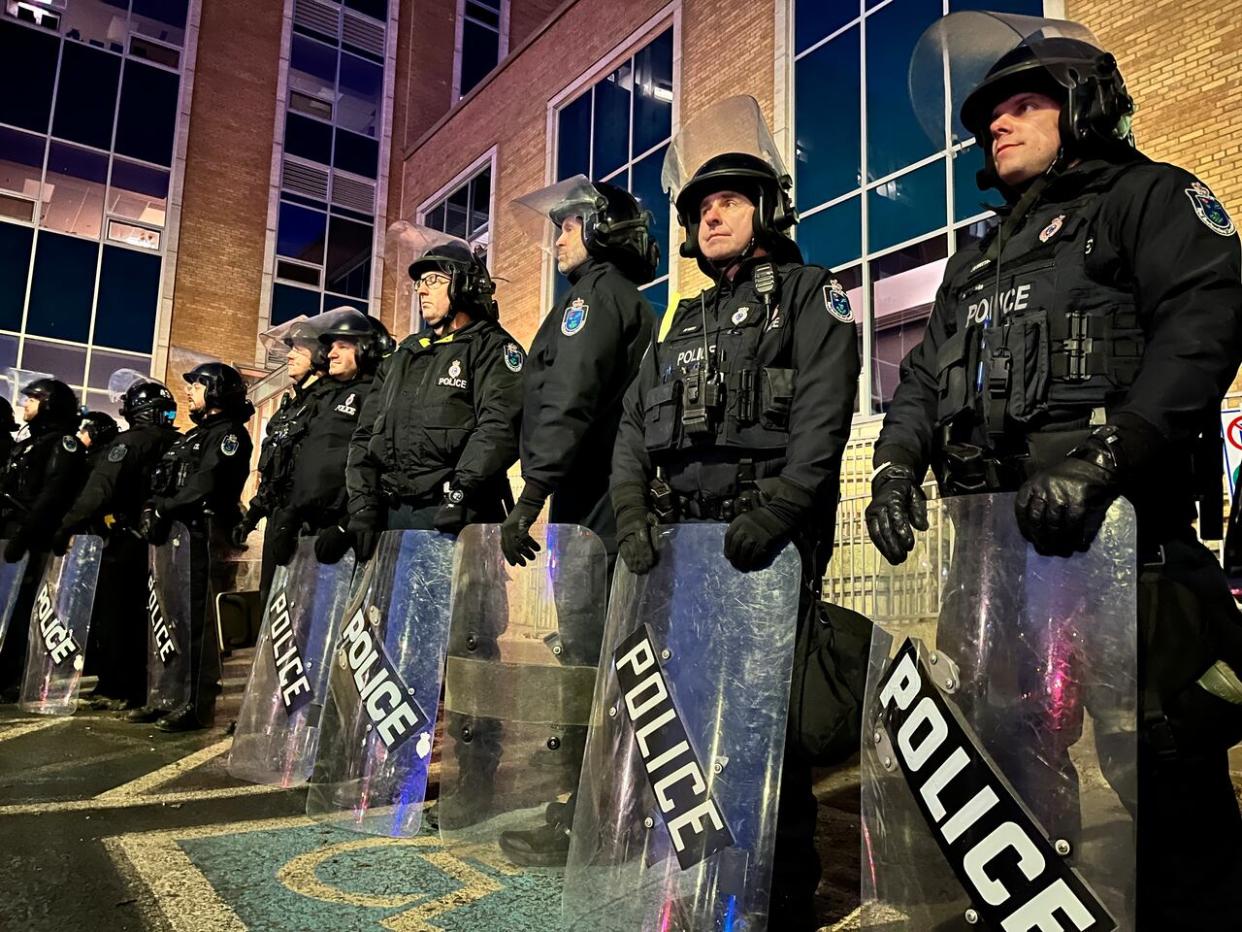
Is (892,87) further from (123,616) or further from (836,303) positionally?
(123,616)

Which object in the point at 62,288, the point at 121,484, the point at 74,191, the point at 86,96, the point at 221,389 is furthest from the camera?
the point at 86,96

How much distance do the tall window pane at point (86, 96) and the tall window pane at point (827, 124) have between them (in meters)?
13.9

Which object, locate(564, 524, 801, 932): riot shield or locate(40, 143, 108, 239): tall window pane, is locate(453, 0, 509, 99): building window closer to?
locate(40, 143, 108, 239): tall window pane

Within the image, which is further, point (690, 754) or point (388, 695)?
point (388, 695)

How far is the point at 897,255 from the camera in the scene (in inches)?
367

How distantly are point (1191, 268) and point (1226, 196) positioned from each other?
6339mm

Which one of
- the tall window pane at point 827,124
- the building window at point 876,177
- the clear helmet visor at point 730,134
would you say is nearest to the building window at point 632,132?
the tall window pane at point 827,124

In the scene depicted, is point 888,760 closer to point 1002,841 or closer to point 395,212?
point 1002,841

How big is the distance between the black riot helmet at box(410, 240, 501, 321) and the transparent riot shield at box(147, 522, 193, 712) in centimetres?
207

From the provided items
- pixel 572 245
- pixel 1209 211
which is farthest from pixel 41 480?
pixel 1209 211

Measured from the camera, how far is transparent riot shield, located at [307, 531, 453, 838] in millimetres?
2818

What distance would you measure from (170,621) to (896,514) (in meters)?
4.07

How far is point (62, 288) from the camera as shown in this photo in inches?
638

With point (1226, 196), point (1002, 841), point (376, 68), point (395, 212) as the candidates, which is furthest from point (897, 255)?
point (376, 68)
